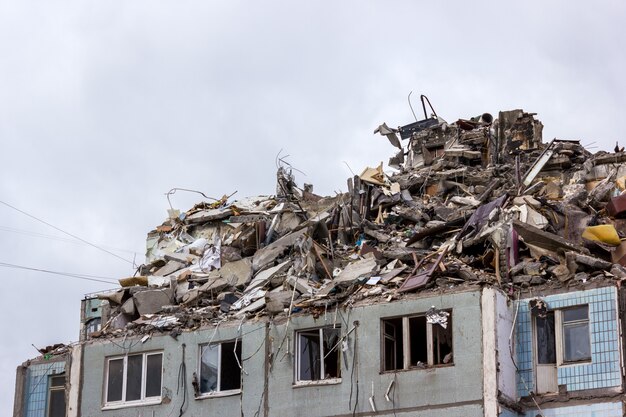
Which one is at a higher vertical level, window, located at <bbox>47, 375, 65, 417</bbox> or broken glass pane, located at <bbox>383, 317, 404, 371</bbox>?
Answer: broken glass pane, located at <bbox>383, 317, 404, 371</bbox>

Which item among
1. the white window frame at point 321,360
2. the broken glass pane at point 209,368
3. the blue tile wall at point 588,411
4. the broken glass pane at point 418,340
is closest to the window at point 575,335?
the blue tile wall at point 588,411

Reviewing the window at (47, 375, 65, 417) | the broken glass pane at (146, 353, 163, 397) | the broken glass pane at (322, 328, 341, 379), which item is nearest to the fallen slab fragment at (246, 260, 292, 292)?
the broken glass pane at (146, 353, 163, 397)

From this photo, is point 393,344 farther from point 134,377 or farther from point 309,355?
point 134,377

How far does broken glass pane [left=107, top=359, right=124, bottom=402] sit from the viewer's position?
3303 cm

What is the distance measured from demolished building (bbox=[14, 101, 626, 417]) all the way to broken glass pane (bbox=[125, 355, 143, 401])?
0.04 metres

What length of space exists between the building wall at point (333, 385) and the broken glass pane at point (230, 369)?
11.4 inches

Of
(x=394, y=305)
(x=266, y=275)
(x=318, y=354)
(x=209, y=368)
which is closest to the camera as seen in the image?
(x=394, y=305)

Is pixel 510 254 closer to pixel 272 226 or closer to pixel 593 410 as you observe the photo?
pixel 593 410

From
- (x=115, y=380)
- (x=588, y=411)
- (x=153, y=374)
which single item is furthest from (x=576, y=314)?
(x=115, y=380)

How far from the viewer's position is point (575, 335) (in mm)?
28094

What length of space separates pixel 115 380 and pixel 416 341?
8.40 metres

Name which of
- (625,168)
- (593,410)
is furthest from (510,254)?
(625,168)

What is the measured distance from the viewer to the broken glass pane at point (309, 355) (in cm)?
3056

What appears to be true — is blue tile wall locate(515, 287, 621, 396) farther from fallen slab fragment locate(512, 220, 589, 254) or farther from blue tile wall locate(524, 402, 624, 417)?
fallen slab fragment locate(512, 220, 589, 254)
